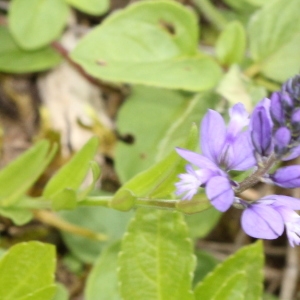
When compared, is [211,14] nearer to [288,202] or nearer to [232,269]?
[232,269]

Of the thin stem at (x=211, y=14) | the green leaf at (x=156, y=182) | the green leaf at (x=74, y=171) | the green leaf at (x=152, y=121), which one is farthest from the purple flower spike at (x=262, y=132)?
the thin stem at (x=211, y=14)

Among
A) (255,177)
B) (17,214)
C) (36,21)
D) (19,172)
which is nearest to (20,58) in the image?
(36,21)

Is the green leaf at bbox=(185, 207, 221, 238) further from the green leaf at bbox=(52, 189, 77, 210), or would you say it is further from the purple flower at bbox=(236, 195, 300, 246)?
the purple flower at bbox=(236, 195, 300, 246)

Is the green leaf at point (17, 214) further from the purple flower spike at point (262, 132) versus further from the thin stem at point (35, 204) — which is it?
the purple flower spike at point (262, 132)

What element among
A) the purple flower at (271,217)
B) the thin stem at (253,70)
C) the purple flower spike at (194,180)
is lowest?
the thin stem at (253,70)

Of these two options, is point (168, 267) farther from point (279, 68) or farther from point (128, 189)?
point (279, 68)

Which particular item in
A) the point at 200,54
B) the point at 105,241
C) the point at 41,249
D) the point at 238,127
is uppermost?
the point at 238,127

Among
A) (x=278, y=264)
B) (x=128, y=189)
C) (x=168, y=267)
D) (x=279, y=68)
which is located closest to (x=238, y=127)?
(x=128, y=189)
